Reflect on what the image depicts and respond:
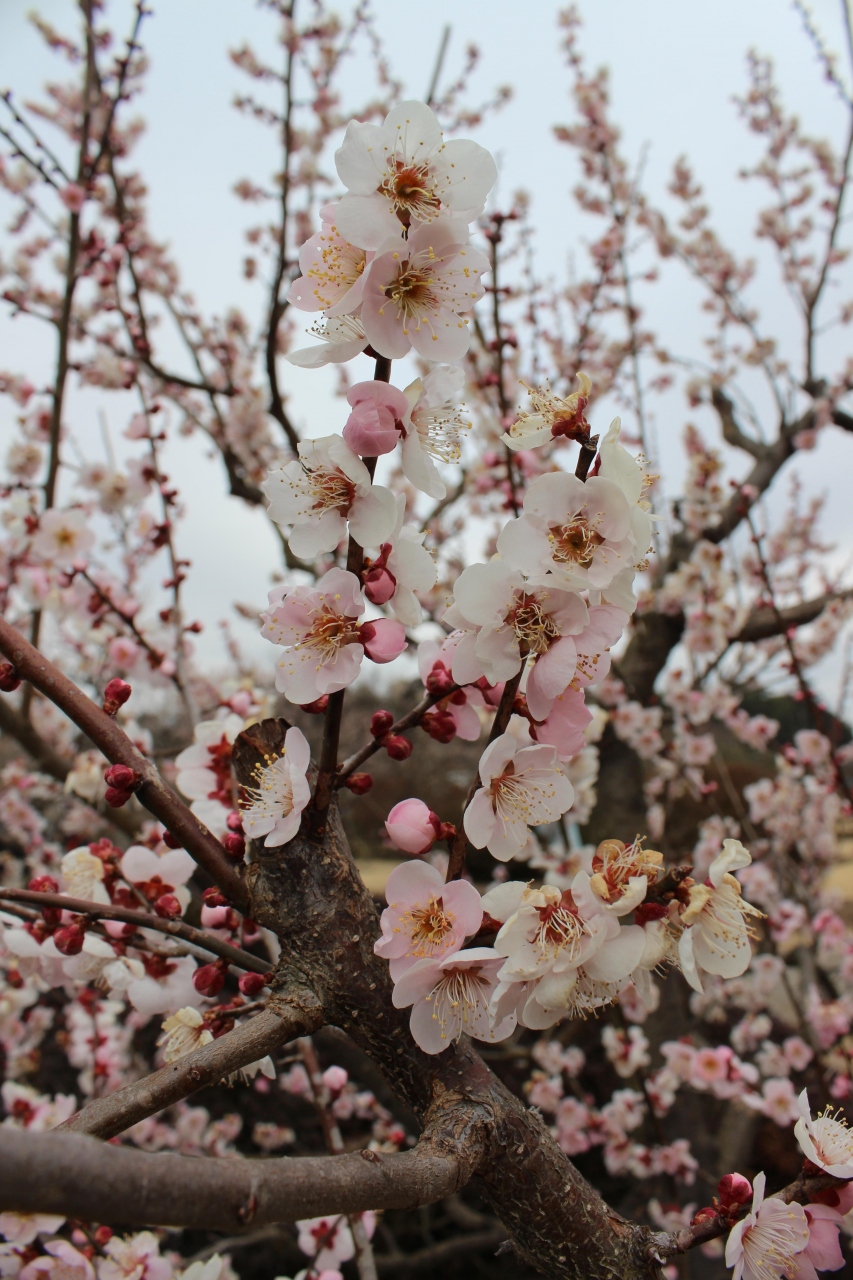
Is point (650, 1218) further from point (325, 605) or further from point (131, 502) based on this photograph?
point (131, 502)

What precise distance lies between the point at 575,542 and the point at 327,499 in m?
0.34

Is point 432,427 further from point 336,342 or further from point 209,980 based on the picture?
point 209,980

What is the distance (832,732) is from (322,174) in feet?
16.5

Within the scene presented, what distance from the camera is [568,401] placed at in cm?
95

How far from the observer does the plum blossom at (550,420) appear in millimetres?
933

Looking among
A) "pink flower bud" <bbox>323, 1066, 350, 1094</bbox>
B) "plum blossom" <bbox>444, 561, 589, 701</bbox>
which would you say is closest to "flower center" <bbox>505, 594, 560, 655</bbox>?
"plum blossom" <bbox>444, 561, 589, 701</bbox>

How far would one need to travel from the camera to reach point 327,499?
100 centimetres

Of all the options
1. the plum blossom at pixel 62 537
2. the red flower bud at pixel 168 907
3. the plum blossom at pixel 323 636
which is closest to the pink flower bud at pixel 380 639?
the plum blossom at pixel 323 636

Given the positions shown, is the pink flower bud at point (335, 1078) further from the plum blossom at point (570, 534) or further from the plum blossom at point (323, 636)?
the plum blossom at point (570, 534)

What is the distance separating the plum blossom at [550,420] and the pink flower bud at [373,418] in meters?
0.17

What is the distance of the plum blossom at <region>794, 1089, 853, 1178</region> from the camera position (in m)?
0.89

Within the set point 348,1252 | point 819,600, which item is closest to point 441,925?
point 348,1252

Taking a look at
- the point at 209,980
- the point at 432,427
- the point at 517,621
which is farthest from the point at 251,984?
the point at 432,427

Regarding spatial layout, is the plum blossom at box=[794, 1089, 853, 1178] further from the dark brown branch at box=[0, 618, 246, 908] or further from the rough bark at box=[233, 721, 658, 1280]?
the dark brown branch at box=[0, 618, 246, 908]
